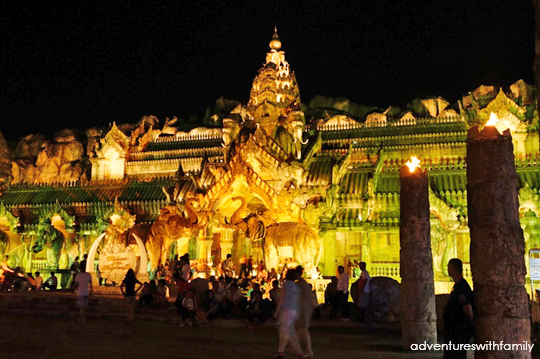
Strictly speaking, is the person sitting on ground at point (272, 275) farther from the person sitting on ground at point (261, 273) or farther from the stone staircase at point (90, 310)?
the stone staircase at point (90, 310)

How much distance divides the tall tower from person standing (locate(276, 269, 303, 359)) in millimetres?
20628

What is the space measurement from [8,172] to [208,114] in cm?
1813

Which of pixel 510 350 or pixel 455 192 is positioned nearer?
pixel 510 350

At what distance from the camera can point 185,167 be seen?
123ft

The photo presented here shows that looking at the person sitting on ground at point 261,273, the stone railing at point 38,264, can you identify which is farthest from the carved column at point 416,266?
the stone railing at point 38,264

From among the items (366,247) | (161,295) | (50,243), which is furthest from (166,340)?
(50,243)

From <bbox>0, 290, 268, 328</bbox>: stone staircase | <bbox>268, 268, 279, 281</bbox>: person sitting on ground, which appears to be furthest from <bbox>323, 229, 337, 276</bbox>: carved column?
<bbox>0, 290, 268, 328</bbox>: stone staircase

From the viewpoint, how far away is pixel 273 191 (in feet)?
76.5

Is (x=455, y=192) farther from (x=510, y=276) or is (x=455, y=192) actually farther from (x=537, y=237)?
(x=510, y=276)

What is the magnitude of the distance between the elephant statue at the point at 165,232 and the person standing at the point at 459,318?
17245 mm

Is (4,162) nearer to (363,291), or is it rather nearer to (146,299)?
(146,299)

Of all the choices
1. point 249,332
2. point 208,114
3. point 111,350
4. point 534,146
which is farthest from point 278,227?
point 208,114

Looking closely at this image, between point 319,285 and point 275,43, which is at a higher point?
point 275,43

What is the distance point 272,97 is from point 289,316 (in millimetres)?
22494
